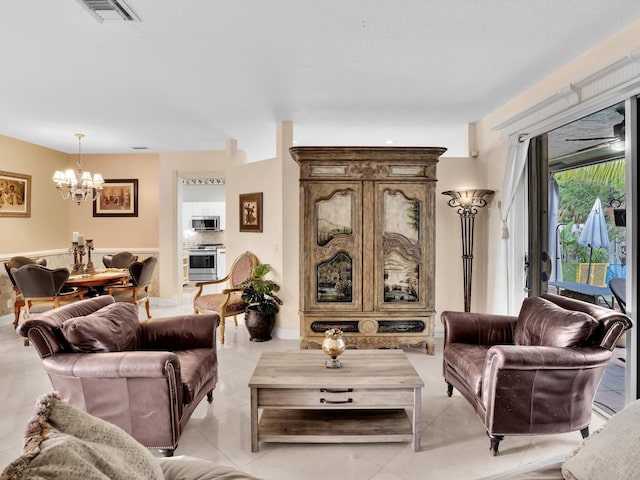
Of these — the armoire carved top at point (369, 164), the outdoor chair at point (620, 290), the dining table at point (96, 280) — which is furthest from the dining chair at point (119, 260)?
the outdoor chair at point (620, 290)

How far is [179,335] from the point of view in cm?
296

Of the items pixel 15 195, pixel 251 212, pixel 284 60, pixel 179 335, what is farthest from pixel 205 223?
pixel 284 60

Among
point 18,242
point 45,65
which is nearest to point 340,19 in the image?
point 45,65

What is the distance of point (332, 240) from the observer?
4.11m

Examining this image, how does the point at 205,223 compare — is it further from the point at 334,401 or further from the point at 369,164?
the point at 334,401

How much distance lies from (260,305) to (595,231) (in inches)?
128

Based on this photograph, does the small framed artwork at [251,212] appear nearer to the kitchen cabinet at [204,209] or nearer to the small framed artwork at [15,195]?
the small framed artwork at [15,195]

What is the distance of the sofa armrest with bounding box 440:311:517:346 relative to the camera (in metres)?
3.03

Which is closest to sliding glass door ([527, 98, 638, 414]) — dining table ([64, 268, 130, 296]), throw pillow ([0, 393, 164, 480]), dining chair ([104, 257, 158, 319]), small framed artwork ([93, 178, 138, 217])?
throw pillow ([0, 393, 164, 480])

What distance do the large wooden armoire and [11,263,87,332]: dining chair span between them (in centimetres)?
267

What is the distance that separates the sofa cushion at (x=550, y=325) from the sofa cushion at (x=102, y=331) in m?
2.62

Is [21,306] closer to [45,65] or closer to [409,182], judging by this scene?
[45,65]

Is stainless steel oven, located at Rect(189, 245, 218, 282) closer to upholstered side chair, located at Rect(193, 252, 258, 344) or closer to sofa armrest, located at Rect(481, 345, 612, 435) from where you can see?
upholstered side chair, located at Rect(193, 252, 258, 344)

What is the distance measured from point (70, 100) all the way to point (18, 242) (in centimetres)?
289
